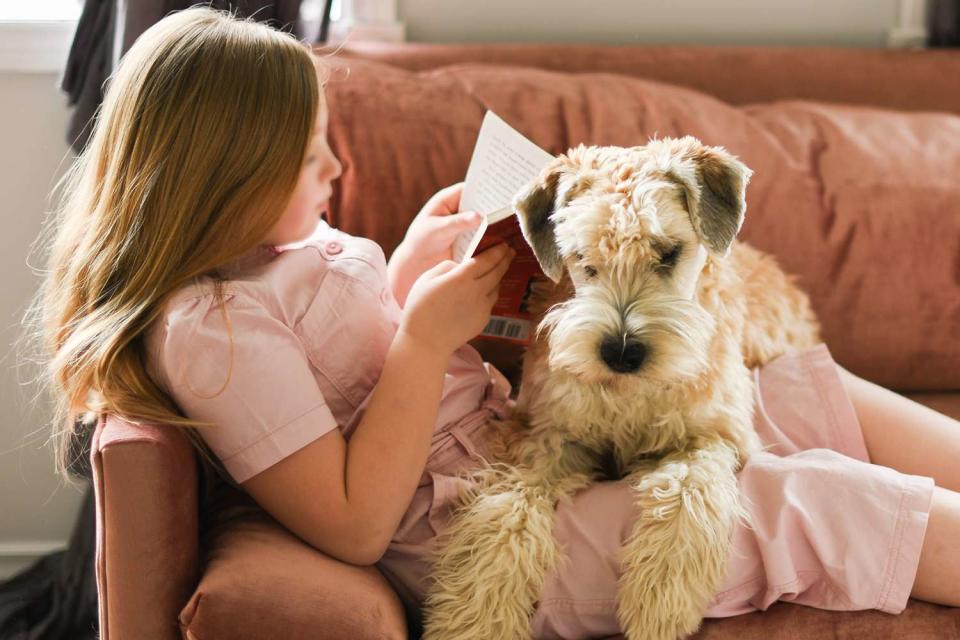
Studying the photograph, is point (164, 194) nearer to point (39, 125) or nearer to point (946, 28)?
point (39, 125)

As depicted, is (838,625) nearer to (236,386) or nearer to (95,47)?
(236,386)

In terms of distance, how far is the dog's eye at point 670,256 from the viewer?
4.65 feet

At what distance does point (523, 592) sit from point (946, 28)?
7.07 ft

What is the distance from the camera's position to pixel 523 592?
1.41 metres

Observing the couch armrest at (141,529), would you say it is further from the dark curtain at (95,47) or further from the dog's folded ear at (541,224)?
the dark curtain at (95,47)

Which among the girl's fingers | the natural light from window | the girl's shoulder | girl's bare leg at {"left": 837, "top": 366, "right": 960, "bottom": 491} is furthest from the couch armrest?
the natural light from window

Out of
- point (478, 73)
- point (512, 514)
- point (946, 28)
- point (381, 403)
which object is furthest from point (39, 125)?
point (946, 28)

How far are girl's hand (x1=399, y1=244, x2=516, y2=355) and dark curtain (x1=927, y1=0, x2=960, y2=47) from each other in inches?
73.2

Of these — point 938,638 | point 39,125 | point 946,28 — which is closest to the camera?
point 938,638

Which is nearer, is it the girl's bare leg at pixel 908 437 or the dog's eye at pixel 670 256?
the dog's eye at pixel 670 256

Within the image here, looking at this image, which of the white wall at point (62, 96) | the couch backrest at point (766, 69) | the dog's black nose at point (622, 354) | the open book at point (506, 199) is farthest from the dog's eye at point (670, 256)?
the white wall at point (62, 96)

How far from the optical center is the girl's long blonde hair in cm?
142

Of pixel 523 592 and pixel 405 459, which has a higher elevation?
pixel 405 459

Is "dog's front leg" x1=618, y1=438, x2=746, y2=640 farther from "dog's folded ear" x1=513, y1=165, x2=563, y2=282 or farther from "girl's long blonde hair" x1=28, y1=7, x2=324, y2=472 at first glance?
"girl's long blonde hair" x1=28, y1=7, x2=324, y2=472
